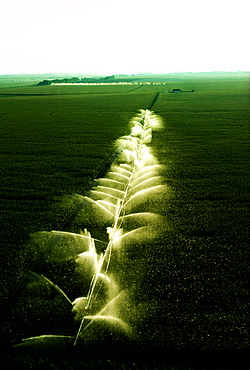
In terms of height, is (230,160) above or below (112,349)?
above

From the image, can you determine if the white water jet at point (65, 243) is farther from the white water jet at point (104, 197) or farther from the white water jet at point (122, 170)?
the white water jet at point (122, 170)

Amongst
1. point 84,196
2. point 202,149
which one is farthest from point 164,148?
point 84,196

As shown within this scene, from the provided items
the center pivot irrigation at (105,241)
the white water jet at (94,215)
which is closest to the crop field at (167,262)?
the center pivot irrigation at (105,241)

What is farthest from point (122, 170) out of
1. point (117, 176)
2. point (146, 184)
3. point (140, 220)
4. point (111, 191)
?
point (140, 220)

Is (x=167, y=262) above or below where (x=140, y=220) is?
below

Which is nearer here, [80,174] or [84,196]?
[84,196]

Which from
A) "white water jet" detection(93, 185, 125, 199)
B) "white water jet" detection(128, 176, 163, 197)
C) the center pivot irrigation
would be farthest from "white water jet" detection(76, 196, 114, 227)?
"white water jet" detection(128, 176, 163, 197)

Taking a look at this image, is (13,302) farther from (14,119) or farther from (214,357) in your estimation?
(14,119)

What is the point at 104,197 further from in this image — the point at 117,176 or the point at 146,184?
the point at 117,176
